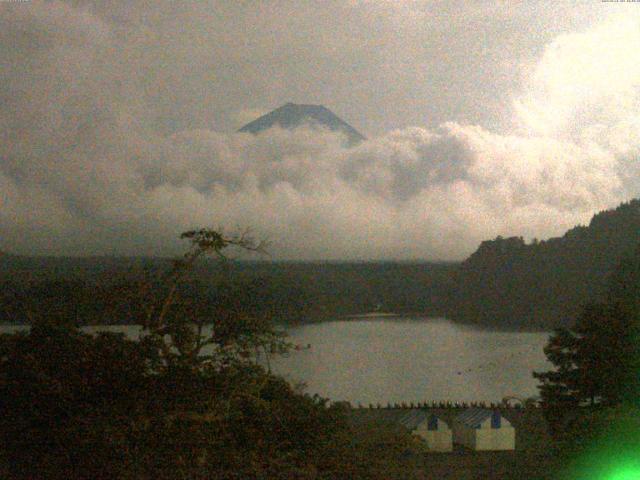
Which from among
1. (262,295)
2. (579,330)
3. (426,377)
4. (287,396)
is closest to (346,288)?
(426,377)

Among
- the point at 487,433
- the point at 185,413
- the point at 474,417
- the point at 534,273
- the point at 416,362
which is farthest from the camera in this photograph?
the point at 534,273

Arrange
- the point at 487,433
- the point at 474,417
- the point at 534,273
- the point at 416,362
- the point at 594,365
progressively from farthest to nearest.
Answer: the point at 534,273 → the point at 416,362 → the point at 474,417 → the point at 487,433 → the point at 594,365

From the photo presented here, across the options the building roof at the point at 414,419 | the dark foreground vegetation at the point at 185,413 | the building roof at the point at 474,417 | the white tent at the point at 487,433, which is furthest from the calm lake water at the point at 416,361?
the dark foreground vegetation at the point at 185,413

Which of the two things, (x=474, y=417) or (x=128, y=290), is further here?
→ (x=474, y=417)

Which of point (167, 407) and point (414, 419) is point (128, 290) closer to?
point (167, 407)

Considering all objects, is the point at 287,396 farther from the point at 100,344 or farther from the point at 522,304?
the point at 522,304

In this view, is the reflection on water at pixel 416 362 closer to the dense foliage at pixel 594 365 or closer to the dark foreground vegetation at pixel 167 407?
the dense foliage at pixel 594 365

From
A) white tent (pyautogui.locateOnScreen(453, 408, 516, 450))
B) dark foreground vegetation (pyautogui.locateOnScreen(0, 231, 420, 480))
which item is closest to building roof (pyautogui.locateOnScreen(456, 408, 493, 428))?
white tent (pyautogui.locateOnScreen(453, 408, 516, 450))

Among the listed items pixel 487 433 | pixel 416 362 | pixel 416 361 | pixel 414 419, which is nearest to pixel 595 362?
pixel 487 433
